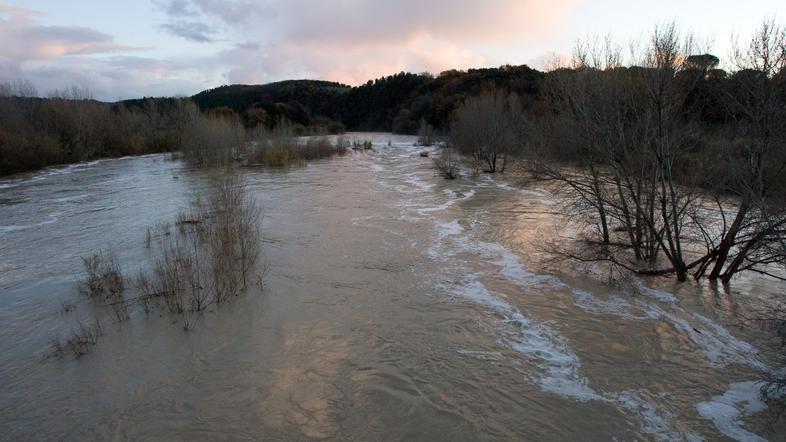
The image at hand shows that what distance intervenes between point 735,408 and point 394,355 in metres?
3.83

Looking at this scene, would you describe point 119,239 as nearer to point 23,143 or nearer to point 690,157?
point 690,157

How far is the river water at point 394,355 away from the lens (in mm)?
4762

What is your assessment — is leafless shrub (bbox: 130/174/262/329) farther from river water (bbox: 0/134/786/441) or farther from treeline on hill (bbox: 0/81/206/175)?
treeline on hill (bbox: 0/81/206/175)

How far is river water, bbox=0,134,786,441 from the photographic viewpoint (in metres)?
4.76

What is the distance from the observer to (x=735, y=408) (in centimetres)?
496

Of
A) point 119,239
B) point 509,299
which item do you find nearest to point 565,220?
point 509,299

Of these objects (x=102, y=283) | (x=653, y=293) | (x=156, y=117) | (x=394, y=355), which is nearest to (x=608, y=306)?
(x=653, y=293)

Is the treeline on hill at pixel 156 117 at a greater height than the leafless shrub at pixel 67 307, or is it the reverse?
the treeline on hill at pixel 156 117

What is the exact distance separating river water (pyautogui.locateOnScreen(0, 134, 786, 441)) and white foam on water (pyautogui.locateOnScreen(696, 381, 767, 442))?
20mm

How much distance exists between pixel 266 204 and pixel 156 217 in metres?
3.75

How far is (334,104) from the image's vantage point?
343 ft

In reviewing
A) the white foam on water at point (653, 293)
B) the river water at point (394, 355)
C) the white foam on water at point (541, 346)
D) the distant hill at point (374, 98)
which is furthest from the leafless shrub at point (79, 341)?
the distant hill at point (374, 98)

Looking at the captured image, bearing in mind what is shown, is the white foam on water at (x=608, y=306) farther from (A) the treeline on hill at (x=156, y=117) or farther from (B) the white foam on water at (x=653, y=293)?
(A) the treeline on hill at (x=156, y=117)

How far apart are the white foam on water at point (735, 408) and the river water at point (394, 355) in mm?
20
